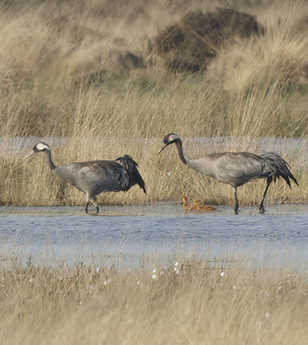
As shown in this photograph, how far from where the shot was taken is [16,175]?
433 inches

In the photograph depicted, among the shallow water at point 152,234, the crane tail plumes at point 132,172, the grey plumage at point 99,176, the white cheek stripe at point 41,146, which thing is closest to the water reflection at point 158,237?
the shallow water at point 152,234

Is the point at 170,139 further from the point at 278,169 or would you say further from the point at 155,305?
the point at 155,305

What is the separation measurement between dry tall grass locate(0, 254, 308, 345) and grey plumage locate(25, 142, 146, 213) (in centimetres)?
339

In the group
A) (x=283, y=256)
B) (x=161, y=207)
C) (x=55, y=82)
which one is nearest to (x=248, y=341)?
(x=283, y=256)

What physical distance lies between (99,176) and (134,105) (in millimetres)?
4384

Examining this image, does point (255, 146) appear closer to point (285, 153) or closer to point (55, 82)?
point (285, 153)

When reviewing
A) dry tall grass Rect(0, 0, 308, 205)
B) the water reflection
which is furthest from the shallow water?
dry tall grass Rect(0, 0, 308, 205)

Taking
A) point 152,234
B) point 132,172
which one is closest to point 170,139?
point 132,172

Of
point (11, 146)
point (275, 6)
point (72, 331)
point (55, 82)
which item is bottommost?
point (72, 331)

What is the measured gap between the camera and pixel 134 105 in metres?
13.8

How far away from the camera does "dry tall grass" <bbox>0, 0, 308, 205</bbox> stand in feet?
35.5

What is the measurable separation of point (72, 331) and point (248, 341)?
873 mm

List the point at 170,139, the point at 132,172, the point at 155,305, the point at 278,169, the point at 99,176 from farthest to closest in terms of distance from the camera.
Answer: the point at 170,139 → the point at 278,169 → the point at 132,172 → the point at 99,176 → the point at 155,305

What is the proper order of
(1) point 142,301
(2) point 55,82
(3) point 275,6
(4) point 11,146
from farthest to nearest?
(3) point 275,6, (2) point 55,82, (4) point 11,146, (1) point 142,301
